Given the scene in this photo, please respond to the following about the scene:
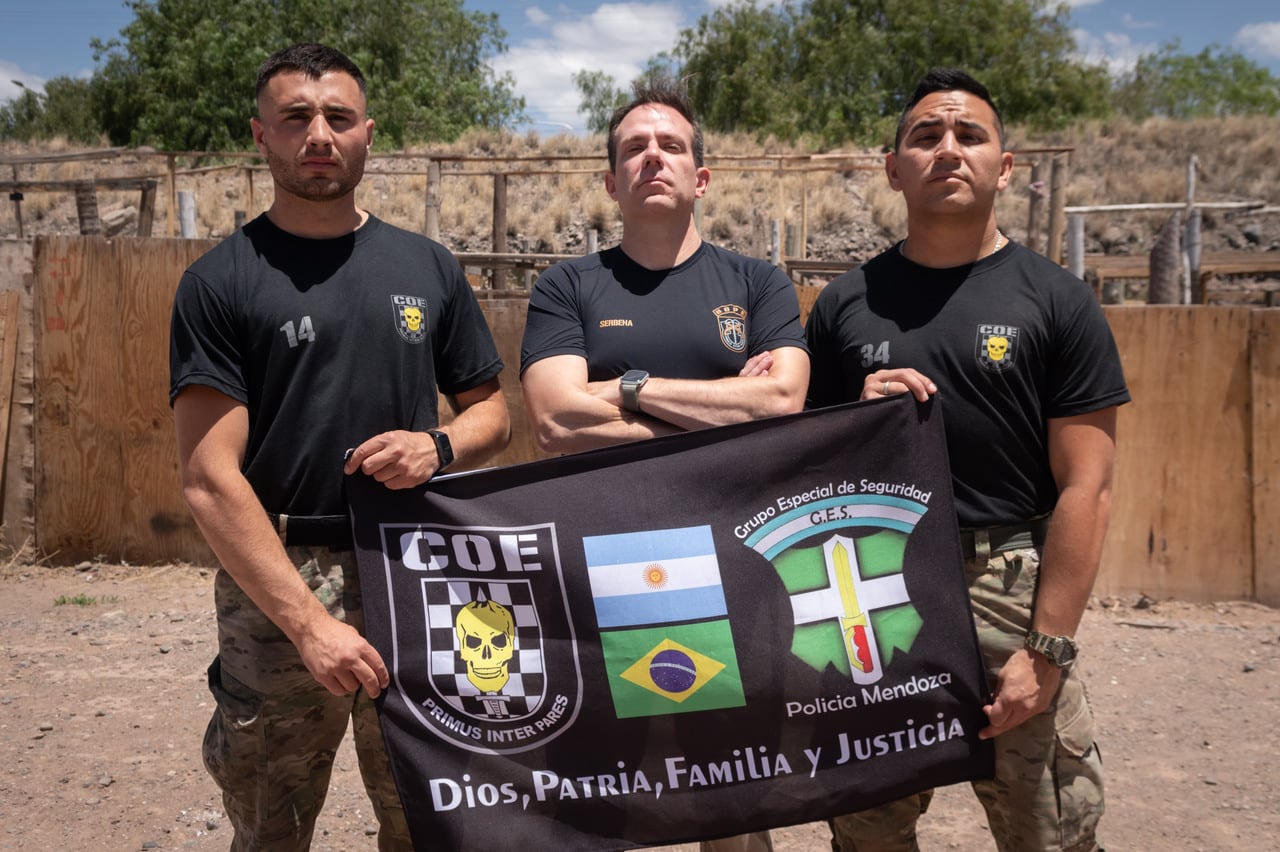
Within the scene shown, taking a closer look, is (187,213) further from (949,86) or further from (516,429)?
(949,86)

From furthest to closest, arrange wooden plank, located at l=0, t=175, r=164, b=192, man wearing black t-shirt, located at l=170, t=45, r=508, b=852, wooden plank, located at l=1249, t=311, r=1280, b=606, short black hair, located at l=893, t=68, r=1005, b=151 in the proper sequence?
wooden plank, located at l=0, t=175, r=164, b=192
wooden plank, located at l=1249, t=311, r=1280, b=606
short black hair, located at l=893, t=68, r=1005, b=151
man wearing black t-shirt, located at l=170, t=45, r=508, b=852

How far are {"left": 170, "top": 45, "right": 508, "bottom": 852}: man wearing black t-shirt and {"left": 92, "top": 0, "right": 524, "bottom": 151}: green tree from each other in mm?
38139

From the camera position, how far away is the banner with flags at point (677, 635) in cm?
266

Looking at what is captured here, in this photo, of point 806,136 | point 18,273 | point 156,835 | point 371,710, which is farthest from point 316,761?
point 806,136

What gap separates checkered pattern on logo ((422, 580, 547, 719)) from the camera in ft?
8.78

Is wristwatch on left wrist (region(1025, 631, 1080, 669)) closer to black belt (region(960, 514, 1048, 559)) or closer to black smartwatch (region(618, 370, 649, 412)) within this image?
black belt (region(960, 514, 1048, 559))

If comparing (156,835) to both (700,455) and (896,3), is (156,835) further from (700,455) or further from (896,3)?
(896,3)

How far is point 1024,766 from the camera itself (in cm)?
270

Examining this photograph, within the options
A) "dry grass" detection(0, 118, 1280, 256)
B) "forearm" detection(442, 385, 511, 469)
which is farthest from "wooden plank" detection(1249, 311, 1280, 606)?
"dry grass" detection(0, 118, 1280, 256)

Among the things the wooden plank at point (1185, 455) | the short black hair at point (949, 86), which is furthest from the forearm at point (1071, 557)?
the wooden plank at point (1185, 455)

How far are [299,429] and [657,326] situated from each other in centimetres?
104

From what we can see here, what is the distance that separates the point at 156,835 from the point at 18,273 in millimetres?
5743

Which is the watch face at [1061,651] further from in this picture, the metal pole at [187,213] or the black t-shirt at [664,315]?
the metal pole at [187,213]

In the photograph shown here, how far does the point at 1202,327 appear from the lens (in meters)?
6.47
